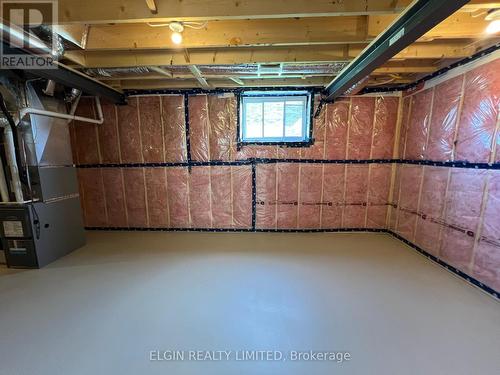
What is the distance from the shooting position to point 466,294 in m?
2.37

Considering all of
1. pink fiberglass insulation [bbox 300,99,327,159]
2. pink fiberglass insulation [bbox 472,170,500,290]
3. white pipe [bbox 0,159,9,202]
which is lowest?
pink fiberglass insulation [bbox 472,170,500,290]

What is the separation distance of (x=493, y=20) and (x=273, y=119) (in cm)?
271

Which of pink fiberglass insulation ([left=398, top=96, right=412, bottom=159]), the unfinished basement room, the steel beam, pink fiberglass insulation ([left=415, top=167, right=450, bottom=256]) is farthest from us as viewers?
pink fiberglass insulation ([left=398, top=96, right=412, bottom=159])

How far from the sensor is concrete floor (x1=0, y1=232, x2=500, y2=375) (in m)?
1.63

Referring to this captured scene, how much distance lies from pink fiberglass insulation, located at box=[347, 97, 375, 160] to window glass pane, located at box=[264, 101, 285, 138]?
118cm

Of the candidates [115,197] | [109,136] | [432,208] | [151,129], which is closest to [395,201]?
[432,208]

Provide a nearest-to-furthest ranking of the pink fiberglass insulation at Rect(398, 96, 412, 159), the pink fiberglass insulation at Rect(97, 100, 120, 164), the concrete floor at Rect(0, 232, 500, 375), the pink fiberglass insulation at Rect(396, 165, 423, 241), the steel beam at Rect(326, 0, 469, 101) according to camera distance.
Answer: the steel beam at Rect(326, 0, 469, 101), the concrete floor at Rect(0, 232, 500, 375), the pink fiberglass insulation at Rect(396, 165, 423, 241), the pink fiberglass insulation at Rect(398, 96, 412, 159), the pink fiberglass insulation at Rect(97, 100, 120, 164)

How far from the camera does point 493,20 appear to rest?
6.22 ft

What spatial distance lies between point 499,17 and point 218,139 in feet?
11.3

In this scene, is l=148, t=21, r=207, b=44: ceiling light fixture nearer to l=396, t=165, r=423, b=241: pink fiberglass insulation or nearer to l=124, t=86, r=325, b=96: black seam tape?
l=124, t=86, r=325, b=96: black seam tape

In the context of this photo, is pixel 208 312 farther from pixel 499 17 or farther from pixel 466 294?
pixel 499 17

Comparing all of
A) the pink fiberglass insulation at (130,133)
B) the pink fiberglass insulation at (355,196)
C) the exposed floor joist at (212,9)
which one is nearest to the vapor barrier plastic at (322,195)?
the pink fiberglass insulation at (355,196)

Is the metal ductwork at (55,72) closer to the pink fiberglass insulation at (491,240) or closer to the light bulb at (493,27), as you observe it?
the light bulb at (493,27)

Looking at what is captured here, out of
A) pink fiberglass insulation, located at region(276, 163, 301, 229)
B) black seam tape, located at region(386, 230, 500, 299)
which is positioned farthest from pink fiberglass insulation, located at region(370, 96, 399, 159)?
black seam tape, located at region(386, 230, 500, 299)
